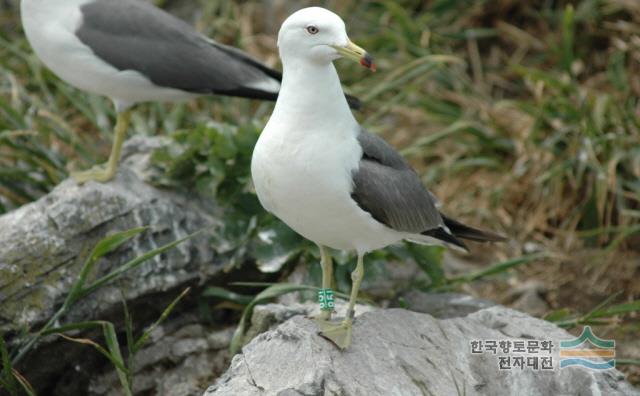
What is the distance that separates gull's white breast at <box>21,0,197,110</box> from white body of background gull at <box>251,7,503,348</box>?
142 centimetres

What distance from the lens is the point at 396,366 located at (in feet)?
9.89

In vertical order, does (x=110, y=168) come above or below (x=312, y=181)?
below

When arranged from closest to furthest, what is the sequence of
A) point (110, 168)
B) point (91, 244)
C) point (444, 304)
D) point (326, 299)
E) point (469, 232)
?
point (326, 299)
point (469, 232)
point (91, 244)
point (444, 304)
point (110, 168)

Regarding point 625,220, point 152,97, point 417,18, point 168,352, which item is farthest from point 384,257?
point 417,18

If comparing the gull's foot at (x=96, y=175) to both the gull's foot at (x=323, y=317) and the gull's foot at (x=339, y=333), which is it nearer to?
the gull's foot at (x=323, y=317)

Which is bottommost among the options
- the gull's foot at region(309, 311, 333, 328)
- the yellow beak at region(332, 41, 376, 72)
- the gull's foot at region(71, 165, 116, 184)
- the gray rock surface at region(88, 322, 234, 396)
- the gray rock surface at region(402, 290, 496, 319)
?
the gray rock surface at region(88, 322, 234, 396)

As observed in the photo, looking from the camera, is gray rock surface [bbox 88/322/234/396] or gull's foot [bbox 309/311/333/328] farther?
gray rock surface [bbox 88/322/234/396]

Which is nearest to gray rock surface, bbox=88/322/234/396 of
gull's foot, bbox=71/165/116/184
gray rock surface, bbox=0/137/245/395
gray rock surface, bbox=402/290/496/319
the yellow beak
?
gray rock surface, bbox=0/137/245/395

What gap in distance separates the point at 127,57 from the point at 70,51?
0.25 meters

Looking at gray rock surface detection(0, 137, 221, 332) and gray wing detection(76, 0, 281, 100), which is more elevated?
gray wing detection(76, 0, 281, 100)

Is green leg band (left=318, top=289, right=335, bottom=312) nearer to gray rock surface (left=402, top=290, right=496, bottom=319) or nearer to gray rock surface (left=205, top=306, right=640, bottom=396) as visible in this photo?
gray rock surface (left=205, top=306, right=640, bottom=396)

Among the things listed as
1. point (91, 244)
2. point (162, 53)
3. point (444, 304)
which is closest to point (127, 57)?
point (162, 53)

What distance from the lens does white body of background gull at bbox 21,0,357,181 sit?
417 centimetres

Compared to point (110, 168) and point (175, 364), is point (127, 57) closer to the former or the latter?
point (110, 168)
